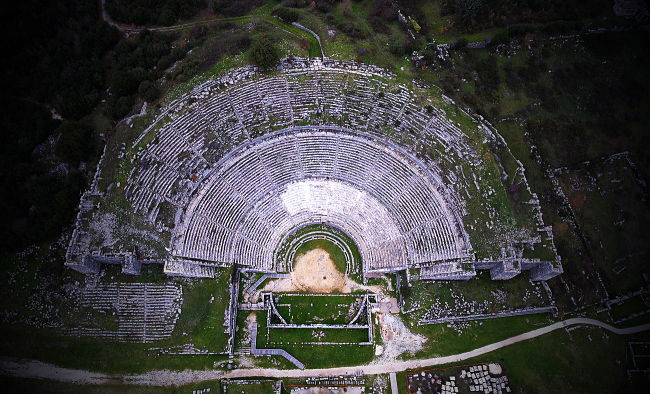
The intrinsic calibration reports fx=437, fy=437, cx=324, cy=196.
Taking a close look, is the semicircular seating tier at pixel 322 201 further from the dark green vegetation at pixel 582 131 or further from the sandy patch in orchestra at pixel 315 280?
the dark green vegetation at pixel 582 131

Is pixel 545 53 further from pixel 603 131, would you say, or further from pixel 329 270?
pixel 329 270

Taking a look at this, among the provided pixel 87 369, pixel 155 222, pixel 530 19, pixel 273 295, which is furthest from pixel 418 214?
pixel 87 369

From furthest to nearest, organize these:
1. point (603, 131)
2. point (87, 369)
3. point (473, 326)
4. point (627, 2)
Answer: point (627, 2) → point (603, 131) → point (473, 326) → point (87, 369)

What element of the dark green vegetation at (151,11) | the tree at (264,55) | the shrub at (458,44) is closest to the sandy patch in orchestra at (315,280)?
the tree at (264,55)

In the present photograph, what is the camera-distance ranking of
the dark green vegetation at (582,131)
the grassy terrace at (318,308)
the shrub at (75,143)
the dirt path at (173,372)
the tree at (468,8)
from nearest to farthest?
the dirt path at (173,372), the grassy terrace at (318,308), the shrub at (75,143), the dark green vegetation at (582,131), the tree at (468,8)

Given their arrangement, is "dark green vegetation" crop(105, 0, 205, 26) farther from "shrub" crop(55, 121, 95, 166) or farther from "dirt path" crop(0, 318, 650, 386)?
"dirt path" crop(0, 318, 650, 386)

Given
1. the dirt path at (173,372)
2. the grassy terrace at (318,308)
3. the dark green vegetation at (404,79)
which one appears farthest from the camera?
the grassy terrace at (318,308)
